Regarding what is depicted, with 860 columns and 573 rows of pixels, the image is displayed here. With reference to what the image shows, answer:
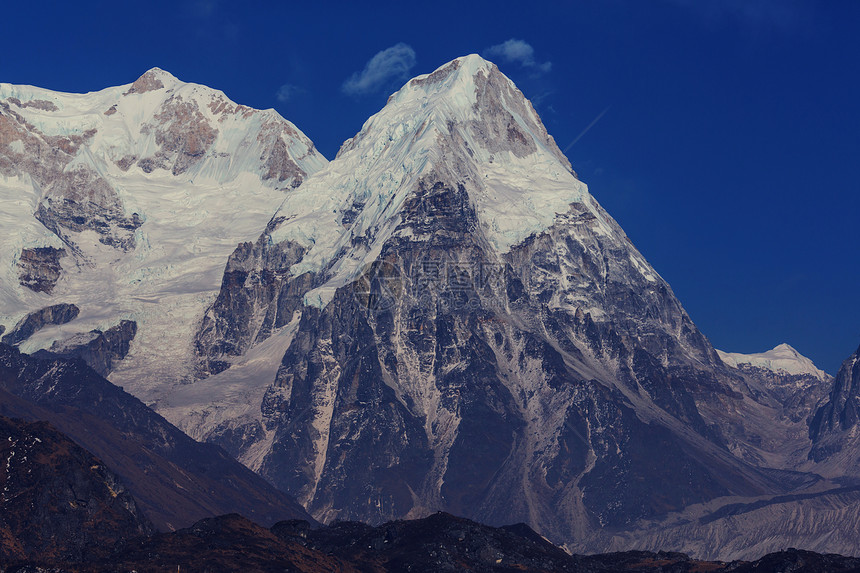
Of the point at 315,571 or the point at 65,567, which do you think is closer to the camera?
the point at 65,567

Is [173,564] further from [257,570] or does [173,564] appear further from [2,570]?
[2,570]

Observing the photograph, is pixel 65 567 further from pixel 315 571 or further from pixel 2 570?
pixel 315 571

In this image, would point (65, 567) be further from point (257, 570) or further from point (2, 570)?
point (257, 570)

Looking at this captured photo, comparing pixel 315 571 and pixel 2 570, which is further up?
pixel 315 571

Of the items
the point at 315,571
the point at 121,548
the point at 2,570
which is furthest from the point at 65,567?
the point at 315,571

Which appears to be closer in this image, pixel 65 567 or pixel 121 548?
pixel 65 567

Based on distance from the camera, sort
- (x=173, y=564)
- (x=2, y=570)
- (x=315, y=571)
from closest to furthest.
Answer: (x=2, y=570)
(x=173, y=564)
(x=315, y=571)

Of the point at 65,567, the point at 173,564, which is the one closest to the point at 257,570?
the point at 173,564

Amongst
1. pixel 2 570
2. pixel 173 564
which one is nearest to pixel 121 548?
pixel 173 564

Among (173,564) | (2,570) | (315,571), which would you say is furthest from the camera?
(315,571)
